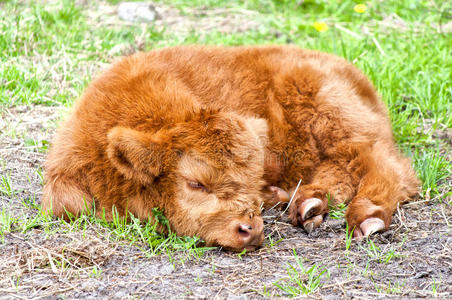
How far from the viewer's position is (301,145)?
537 cm

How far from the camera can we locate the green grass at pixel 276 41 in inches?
203

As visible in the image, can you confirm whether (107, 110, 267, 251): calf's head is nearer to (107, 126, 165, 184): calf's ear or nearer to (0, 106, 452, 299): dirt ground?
(107, 126, 165, 184): calf's ear

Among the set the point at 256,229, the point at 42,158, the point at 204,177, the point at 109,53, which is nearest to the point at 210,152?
the point at 204,177

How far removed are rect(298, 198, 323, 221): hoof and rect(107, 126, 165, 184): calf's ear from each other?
1.26m

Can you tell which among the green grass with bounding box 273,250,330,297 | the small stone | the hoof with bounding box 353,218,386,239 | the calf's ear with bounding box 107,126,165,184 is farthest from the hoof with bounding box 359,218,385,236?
the small stone

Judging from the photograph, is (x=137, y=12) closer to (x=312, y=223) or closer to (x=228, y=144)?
(x=228, y=144)

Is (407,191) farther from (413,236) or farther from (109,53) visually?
(109,53)

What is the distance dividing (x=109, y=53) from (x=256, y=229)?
4.36m

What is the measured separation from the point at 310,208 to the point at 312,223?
125 mm

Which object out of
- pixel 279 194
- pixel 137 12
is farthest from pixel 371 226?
pixel 137 12

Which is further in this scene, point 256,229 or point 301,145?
point 301,145

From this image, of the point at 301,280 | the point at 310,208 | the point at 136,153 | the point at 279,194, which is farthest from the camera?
the point at 279,194

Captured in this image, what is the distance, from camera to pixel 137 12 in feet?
31.6

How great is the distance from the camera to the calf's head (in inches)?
167
